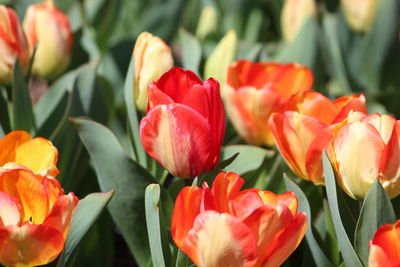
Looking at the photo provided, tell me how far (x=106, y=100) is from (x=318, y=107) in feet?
1.78

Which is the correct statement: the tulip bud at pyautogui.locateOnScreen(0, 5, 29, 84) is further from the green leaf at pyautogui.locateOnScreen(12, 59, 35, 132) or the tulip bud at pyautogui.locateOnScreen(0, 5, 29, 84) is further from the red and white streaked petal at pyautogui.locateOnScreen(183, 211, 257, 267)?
the red and white streaked petal at pyautogui.locateOnScreen(183, 211, 257, 267)

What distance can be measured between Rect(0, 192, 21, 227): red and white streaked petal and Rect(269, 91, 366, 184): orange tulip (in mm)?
354

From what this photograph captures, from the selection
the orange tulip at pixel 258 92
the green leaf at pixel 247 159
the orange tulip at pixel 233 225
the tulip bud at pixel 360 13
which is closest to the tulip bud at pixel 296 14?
the tulip bud at pixel 360 13

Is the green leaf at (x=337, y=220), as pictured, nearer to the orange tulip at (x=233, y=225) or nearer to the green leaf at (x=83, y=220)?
the orange tulip at (x=233, y=225)

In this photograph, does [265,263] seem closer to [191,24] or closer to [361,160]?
[361,160]

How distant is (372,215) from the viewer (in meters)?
0.86

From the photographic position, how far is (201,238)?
76 centimetres

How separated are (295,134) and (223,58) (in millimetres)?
467

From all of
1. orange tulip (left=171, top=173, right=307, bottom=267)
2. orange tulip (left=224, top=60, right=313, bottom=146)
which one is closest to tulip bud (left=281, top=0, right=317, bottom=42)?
orange tulip (left=224, top=60, right=313, bottom=146)

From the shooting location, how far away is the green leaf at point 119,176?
1.04 m

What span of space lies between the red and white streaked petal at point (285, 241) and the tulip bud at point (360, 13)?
3.61 ft

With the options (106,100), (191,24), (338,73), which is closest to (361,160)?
(106,100)

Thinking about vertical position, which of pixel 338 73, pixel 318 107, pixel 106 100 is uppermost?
pixel 318 107

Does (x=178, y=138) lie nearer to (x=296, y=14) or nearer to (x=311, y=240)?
(x=311, y=240)
